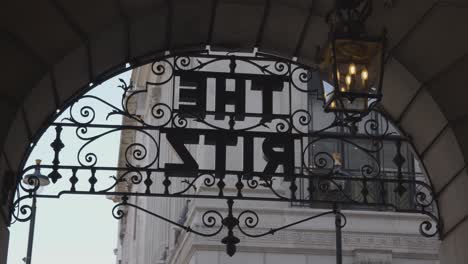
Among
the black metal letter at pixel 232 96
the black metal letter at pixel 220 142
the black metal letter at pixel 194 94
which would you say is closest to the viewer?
the black metal letter at pixel 220 142

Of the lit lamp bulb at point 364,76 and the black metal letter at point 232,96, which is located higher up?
the black metal letter at point 232,96

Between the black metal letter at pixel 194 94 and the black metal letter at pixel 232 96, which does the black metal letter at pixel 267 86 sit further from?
the black metal letter at pixel 194 94

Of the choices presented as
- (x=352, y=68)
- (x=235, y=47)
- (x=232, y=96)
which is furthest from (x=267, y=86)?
(x=352, y=68)

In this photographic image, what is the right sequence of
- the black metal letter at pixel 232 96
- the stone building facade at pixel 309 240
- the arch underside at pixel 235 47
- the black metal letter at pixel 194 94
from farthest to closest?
1. the stone building facade at pixel 309 240
2. the black metal letter at pixel 232 96
3. the black metal letter at pixel 194 94
4. the arch underside at pixel 235 47

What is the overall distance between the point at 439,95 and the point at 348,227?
14756mm

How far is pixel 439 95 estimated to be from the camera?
372 inches

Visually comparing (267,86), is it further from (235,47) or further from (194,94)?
(194,94)

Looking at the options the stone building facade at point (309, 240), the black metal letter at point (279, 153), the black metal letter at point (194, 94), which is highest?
the stone building facade at point (309, 240)

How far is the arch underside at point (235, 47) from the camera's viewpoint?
8422 mm

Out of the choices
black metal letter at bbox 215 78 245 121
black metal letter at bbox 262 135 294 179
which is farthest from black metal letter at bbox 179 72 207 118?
black metal letter at bbox 262 135 294 179

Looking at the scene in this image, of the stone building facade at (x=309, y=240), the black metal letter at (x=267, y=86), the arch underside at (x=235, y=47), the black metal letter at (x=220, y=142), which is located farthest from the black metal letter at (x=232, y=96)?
the stone building facade at (x=309, y=240)

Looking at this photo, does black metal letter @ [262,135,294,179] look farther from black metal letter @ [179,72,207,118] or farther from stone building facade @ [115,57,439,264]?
stone building facade @ [115,57,439,264]

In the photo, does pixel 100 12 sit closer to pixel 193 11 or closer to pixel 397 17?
pixel 193 11

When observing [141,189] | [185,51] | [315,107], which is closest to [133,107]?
[141,189]
